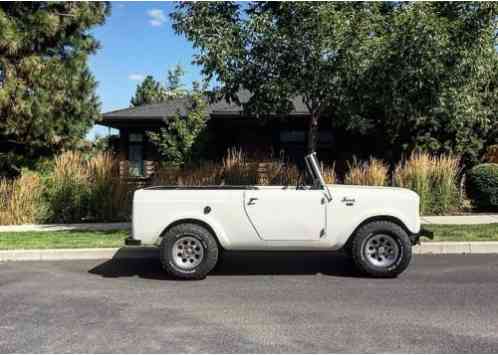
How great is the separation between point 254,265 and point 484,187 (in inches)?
353

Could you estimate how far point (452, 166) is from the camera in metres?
13.8

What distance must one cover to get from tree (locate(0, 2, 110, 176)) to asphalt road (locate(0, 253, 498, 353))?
6.76 metres

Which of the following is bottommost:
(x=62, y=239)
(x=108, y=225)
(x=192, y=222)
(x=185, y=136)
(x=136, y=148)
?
(x=62, y=239)

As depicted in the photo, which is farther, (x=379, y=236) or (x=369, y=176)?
(x=369, y=176)

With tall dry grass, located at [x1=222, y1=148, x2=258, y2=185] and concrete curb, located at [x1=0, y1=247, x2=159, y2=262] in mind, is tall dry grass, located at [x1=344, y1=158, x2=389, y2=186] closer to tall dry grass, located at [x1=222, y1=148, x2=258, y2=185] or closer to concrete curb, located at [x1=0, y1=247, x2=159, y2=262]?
tall dry grass, located at [x1=222, y1=148, x2=258, y2=185]

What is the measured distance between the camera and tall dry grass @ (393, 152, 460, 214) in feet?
44.0

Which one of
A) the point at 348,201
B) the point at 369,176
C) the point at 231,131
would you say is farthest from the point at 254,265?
the point at 231,131

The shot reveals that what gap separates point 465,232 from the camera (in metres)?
10.2

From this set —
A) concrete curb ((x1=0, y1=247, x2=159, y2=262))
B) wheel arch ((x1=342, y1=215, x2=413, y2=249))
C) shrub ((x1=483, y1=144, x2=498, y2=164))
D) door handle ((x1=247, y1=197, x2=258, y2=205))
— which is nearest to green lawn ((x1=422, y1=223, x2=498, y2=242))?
wheel arch ((x1=342, y1=215, x2=413, y2=249))

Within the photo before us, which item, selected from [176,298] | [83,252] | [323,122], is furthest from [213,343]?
[323,122]

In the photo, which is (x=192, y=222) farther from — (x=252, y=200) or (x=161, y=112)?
(x=161, y=112)

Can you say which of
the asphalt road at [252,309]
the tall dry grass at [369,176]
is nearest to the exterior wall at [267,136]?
the tall dry grass at [369,176]

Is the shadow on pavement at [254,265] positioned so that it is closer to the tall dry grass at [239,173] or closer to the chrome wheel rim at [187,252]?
the chrome wheel rim at [187,252]

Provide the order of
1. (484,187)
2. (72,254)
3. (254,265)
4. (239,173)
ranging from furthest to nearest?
(484,187) → (239,173) → (72,254) → (254,265)
